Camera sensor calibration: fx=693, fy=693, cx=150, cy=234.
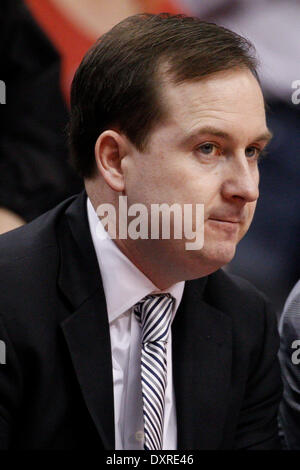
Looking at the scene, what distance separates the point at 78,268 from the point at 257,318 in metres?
0.42

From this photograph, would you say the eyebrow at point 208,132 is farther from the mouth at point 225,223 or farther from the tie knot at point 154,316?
the tie knot at point 154,316

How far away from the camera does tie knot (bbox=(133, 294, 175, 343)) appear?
1279mm

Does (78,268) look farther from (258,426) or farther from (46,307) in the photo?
(258,426)

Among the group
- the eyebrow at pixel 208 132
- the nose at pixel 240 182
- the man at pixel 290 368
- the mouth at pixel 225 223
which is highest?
the eyebrow at pixel 208 132

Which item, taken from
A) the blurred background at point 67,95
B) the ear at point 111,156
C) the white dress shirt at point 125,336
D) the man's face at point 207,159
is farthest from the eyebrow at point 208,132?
the blurred background at point 67,95

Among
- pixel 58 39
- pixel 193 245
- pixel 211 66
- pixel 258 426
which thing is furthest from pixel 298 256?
pixel 58 39

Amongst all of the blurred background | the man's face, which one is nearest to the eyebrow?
the man's face

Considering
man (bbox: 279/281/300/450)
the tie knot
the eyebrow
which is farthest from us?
man (bbox: 279/281/300/450)

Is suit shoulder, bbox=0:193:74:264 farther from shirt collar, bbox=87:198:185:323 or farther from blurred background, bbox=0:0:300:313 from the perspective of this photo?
blurred background, bbox=0:0:300:313

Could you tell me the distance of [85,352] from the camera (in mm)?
1220

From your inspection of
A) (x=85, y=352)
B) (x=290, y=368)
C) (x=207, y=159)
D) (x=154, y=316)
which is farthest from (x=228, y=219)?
(x=290, y=368)

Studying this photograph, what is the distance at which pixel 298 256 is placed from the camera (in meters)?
1.68

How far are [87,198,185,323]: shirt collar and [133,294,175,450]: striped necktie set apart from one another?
3cm

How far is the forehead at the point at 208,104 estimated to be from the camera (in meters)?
1.17
